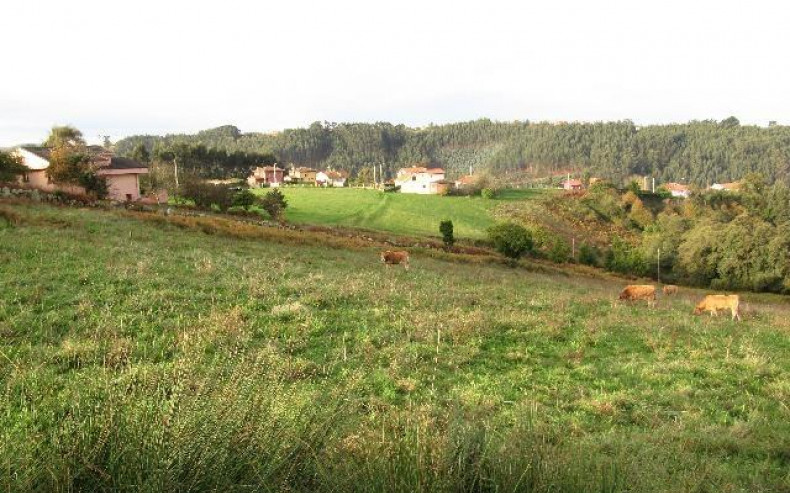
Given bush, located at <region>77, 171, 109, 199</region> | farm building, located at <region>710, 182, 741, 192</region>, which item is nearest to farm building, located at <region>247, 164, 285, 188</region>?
bush, located at <region>77, 171, 109, 199</region>

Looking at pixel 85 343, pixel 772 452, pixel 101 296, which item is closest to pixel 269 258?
pixel 101 296

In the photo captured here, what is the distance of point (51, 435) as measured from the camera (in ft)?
9.86

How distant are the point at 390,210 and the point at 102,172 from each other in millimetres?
38140

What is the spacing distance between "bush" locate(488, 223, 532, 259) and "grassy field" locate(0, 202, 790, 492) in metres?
28.8

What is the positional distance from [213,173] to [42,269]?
8832 centimetres

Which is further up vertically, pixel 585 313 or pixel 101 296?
pixel 101 296

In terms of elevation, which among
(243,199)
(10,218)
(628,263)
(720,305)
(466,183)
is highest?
(466,183)

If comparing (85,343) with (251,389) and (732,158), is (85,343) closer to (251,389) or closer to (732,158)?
(251,389)

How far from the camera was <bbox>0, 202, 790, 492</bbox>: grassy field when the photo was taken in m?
3.02

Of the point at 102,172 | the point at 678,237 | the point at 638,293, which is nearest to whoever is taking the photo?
the point at 638,293

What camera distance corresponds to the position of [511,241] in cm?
5138

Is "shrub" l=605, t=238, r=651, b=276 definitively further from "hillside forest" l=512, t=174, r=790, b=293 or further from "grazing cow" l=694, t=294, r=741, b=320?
"grazing cow" l=694, t=294, r=741, b=320

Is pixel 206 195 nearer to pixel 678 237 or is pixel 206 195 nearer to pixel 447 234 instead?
pixel 447 234

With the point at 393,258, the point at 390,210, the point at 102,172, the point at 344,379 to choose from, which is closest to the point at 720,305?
the point at 393,258
